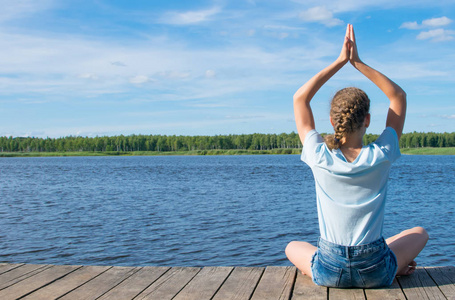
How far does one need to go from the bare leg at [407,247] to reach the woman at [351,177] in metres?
0.02

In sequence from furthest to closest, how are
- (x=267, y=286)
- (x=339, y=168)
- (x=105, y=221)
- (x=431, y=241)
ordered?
(x=105, y=221), (x=431, y=241), (x=267, y=286), (x=339, y=168)

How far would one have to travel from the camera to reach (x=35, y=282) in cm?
345

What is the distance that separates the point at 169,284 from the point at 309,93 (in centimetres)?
178

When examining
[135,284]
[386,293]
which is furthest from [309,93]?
[135,284]

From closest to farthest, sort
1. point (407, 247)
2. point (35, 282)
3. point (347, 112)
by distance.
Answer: point (347, 112) < point (407, 247) < point (35, 282)

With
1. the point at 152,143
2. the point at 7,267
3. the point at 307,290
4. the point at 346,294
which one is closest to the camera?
the point at 346,294

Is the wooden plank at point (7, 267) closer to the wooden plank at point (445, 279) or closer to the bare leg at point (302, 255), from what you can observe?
the bare leg at point (302, 255)

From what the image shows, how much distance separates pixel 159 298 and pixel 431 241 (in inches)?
382

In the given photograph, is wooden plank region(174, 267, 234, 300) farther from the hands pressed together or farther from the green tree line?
the green tree line

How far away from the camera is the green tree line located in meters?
152

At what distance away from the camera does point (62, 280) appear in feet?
11.5

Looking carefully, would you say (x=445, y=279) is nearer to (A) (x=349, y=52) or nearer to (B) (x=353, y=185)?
(B) (x=353, y=185)

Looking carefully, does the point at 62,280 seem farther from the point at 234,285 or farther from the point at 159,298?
the point at 234,285

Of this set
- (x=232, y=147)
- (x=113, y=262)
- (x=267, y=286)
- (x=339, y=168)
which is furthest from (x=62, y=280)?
(x=232, y=147)
